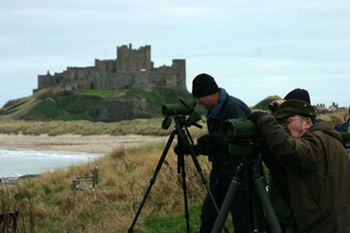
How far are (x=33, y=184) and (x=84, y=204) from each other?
429 cm

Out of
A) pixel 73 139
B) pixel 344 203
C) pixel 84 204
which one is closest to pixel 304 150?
pixel 344 203

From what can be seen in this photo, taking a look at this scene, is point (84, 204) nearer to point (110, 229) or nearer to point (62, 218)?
point (62, 218)

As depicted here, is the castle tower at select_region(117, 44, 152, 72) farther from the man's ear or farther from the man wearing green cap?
the man wearing green cap

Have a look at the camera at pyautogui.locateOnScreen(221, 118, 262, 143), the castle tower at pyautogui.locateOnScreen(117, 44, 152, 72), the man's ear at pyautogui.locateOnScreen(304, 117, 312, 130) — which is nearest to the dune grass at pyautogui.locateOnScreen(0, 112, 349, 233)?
the man's ear at pyautogui.locateOnScreen(304, 117, 312, 130)

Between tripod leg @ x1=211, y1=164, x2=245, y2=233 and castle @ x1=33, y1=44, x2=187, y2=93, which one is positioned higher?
castle @ x1=33, y1=44, x2=187, y2=93

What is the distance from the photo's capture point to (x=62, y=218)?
7051mm

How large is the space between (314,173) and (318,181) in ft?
0.14

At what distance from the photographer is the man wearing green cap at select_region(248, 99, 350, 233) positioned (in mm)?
2166

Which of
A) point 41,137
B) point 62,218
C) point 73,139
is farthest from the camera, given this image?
point 41,137

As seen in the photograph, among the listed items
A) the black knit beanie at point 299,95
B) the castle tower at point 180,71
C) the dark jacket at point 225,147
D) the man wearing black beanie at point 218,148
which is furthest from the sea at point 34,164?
the castle tower at point 180,71

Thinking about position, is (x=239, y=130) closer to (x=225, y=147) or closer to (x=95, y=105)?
→ (x=225, y=147)

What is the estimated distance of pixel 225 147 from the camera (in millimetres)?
3559

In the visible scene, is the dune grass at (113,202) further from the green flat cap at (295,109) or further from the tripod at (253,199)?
the green flat cap at (295,109)

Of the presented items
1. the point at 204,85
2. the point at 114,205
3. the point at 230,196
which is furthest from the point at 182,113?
the point at 114,205
